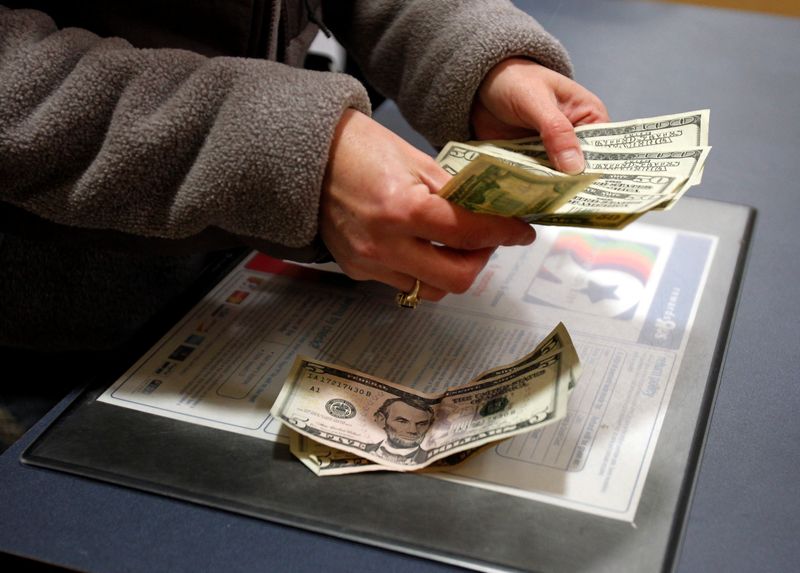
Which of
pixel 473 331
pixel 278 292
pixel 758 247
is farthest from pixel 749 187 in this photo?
pixel 278 292

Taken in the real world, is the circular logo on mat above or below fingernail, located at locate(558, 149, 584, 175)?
below

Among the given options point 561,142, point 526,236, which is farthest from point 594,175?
point 561,142

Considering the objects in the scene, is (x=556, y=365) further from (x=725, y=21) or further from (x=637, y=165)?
(x=725, y=21)

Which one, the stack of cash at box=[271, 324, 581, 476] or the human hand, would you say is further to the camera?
the human hand

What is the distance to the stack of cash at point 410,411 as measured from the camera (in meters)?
0.62

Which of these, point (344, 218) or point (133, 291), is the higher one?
point (344, 218)

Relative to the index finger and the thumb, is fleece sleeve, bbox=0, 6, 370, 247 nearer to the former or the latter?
the index finger

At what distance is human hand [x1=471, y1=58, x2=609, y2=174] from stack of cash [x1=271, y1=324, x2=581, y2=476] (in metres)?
0.20

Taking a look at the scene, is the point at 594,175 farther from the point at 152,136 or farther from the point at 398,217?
the point at 152,136

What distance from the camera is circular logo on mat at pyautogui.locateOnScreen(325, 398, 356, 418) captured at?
67cm

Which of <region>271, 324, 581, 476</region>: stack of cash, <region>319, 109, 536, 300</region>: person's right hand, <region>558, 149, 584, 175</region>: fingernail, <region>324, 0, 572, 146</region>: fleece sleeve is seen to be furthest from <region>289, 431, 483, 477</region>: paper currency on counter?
<region>324, 0, 572, 146</region>: fleece sleeve

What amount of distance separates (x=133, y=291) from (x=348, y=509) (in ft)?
1.29

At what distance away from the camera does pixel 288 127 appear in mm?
632

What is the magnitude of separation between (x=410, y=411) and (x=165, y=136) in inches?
11.1
